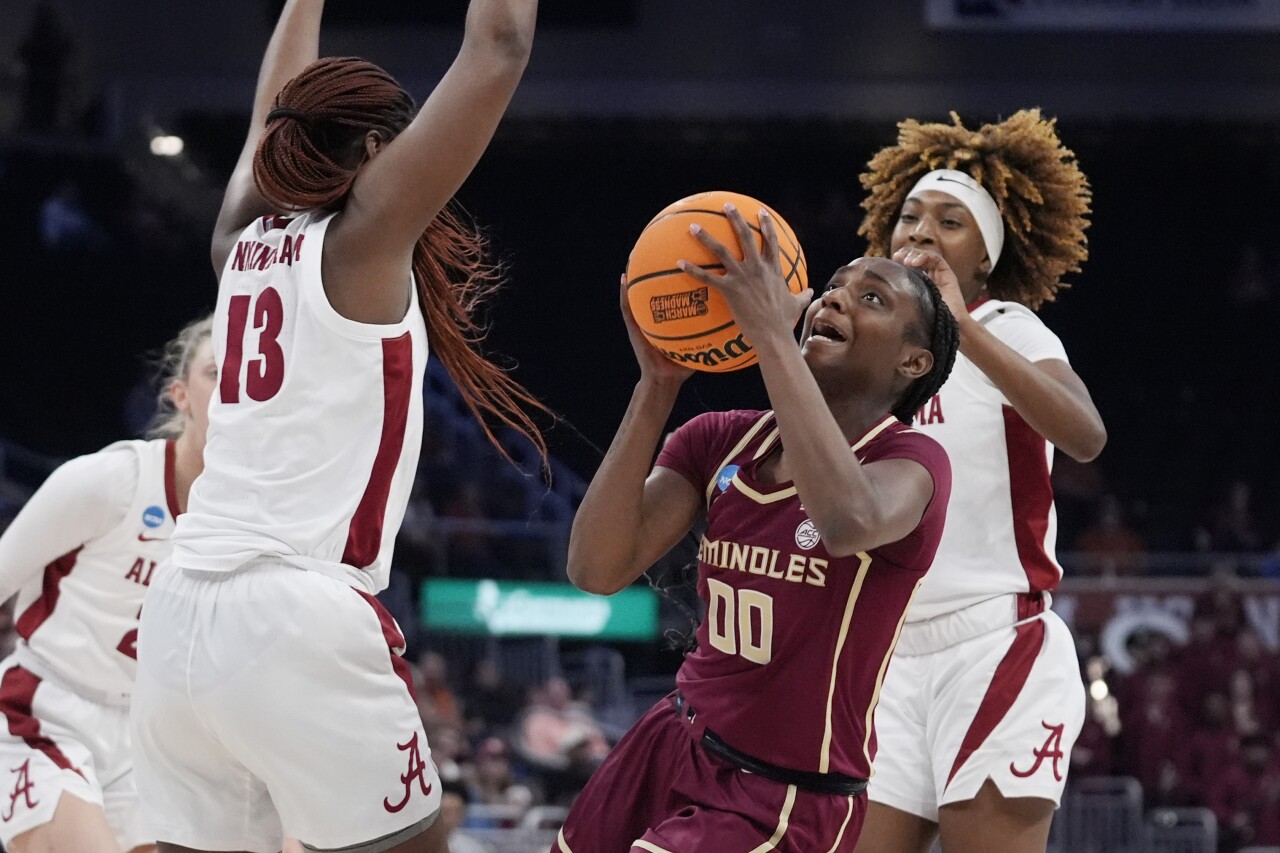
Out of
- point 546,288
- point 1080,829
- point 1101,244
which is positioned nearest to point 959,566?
point 1080,829

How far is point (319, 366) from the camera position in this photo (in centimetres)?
283

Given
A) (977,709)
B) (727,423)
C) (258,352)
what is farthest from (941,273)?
(258,352)

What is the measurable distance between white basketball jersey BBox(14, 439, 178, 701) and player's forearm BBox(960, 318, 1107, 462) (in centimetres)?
214

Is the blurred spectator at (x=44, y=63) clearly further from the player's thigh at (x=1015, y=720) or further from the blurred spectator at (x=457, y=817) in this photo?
the player's thigh at (x=1015, y=720)

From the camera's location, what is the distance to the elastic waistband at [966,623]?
152 inches

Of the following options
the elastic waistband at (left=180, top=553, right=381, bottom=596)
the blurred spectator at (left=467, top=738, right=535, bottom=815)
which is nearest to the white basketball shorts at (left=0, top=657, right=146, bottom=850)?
the elastic waistband at (left=180, top=553, right=381, bottom=596)

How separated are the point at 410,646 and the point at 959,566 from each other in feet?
25.9

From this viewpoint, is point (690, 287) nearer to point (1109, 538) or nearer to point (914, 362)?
point (914, 362)

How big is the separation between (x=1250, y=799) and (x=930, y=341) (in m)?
8.43

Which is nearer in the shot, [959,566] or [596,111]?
[959,566]

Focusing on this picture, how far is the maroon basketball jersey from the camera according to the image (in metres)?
2.73

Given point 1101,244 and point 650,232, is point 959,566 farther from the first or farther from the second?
point 1101,244

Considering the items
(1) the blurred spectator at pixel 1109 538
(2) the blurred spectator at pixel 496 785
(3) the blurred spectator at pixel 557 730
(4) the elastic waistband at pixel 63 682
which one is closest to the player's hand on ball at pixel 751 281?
(4) the elastic waistband at pixel 63 682

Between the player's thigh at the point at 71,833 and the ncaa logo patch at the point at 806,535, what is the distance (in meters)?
2.25
